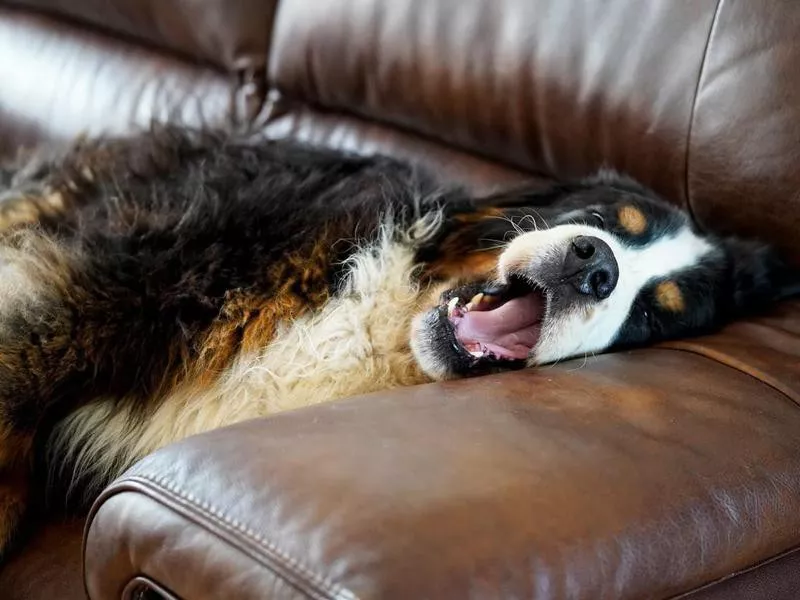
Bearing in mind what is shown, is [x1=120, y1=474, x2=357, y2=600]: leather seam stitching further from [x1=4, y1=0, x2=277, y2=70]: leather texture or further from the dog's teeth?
[x1=4, y1=0, x2=277, y2=70]: leather texture

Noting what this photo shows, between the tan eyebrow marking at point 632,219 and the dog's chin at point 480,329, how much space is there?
201 mm

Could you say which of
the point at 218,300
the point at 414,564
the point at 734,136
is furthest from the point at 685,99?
the point at 414,564

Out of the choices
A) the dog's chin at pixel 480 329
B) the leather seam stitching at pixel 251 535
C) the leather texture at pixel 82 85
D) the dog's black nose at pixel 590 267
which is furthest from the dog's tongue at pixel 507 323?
the leather texture at pixel 82 85

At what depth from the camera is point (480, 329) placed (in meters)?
1.70

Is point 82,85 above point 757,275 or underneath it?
underneath

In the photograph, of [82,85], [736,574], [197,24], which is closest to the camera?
[736,574]

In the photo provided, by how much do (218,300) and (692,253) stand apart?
2.61 ft

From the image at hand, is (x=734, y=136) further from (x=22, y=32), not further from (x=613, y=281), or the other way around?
(x=22, y=32)

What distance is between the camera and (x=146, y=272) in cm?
169

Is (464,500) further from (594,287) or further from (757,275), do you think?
(757,275)

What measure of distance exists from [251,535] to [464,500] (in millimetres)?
209

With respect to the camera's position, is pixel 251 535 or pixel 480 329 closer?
pixel 251 535

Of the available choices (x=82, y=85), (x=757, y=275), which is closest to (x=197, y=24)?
(x=82, y=85)

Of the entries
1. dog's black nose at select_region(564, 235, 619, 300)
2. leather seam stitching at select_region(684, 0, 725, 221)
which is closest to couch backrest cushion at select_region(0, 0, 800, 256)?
leather seam stitching at select_region(684, 0, 725, 221)
